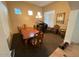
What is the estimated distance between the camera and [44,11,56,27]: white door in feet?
7.28

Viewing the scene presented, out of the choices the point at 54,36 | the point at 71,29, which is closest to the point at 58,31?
the point at 54,36

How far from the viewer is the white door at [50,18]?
7.28ft

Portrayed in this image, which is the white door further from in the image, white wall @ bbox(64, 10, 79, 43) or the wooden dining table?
white wall @ bbox(64, 10, 79, 43)

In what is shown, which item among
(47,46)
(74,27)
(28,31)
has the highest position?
(74,27)

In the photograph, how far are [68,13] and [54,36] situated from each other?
0.79 m

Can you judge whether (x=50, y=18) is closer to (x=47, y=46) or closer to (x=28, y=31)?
(x=28, y=31)

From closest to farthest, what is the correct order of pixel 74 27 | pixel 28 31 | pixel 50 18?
pixel 74 27 → pixel 50 18 → pixel 28 31

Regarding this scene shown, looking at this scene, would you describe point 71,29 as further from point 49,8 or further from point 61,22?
point 49,8

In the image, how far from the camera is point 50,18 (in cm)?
228

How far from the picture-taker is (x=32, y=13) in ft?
6.93

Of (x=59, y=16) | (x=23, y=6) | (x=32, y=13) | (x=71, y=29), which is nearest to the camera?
(x=71, y=29)

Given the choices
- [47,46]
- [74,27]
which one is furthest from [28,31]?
[74,27]

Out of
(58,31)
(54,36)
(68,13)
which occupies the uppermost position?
(68,13)

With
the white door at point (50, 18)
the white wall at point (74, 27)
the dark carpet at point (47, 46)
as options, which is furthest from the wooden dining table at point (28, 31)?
the white wall at point (74, 27)
